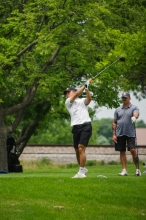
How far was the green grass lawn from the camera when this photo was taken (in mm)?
13805

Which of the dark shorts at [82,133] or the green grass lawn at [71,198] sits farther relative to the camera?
the dark shorts at [82,133]

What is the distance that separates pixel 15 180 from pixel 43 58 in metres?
18.0

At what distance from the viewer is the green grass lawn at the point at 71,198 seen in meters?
13.8

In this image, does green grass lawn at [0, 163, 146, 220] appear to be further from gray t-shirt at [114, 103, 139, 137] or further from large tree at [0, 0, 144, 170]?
large tree at [0, 0, 144, 170]

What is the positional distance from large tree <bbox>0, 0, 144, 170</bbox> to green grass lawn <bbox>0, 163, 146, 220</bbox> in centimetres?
1337

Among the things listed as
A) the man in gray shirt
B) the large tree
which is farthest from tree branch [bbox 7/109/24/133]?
the man in gray shirt

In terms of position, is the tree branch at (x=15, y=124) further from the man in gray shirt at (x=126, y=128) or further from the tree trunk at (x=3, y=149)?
the man in gray shirt at (x=126, y=128)

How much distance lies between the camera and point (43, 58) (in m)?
34.2

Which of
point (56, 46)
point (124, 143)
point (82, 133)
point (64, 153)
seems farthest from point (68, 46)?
point (64, 153)

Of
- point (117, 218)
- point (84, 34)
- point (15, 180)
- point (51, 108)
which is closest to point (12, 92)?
point (51, 108)

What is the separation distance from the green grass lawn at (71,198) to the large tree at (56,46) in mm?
Answer: 13366

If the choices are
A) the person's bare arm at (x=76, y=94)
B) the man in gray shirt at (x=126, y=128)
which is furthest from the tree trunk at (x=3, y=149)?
the person's bare arm at (x=76, y=94)

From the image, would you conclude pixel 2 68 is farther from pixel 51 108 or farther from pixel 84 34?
pixel 51 108

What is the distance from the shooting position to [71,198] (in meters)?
15.0
